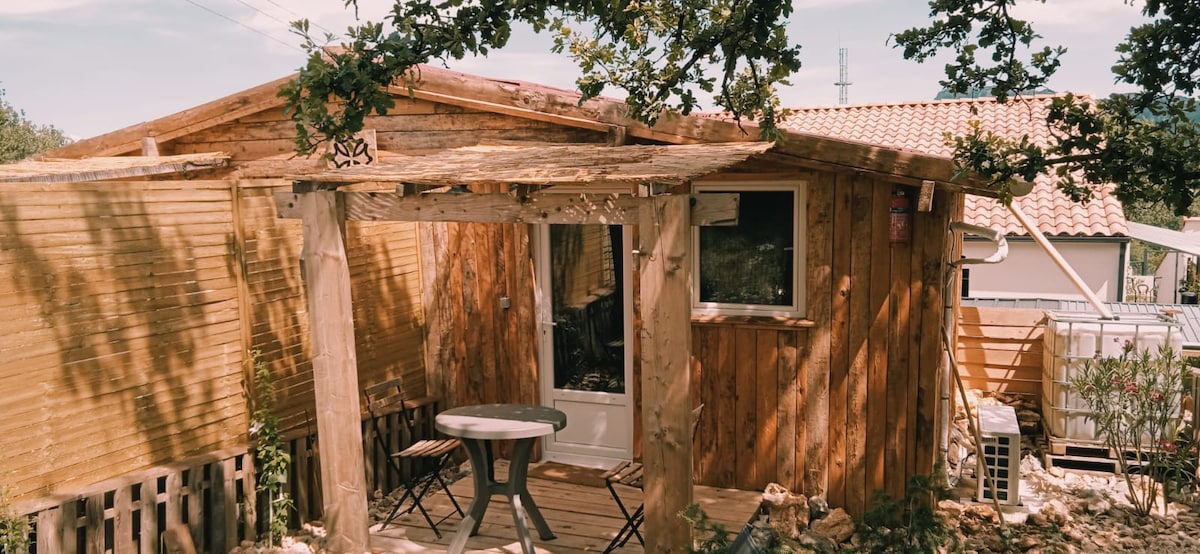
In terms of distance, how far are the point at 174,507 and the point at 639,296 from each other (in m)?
3.30

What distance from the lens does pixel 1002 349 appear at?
9.37m

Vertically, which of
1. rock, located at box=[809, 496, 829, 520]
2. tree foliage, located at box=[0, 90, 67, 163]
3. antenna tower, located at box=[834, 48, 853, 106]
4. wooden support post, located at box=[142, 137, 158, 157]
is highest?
antenna tower, located at box=[834, 48, 853, 106]

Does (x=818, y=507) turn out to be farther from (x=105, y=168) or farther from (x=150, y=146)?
(x=150, y=146)

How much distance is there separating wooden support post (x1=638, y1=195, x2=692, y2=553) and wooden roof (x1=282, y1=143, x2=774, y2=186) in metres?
0.26

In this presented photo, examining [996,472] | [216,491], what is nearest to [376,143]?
[216,491]

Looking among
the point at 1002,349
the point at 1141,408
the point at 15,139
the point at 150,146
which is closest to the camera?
the point at 1141,408

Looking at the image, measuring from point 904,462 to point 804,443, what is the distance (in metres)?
0.72

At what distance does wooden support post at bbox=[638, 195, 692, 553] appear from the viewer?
4547 millimetres

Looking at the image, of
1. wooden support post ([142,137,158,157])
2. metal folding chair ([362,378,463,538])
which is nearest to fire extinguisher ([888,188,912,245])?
metal folding chair ([362,378,463,538])

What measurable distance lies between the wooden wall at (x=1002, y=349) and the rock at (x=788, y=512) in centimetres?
382

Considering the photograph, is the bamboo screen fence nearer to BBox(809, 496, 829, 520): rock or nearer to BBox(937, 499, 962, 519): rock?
BBox(809, 496, 829, 520): rock

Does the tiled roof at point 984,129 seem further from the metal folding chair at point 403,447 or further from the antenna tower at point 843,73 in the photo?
the antenna tower at point 843,73

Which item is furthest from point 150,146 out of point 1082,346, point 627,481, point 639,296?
point 1082,346

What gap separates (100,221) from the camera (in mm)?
5324
